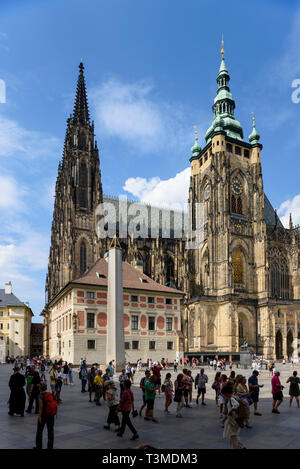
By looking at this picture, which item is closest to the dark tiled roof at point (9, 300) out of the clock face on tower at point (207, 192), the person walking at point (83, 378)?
the clock face on tower at point (207, 192)

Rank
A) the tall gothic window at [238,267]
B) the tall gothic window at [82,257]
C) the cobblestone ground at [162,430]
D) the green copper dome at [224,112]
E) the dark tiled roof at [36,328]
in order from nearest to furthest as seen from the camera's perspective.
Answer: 1. the cobblestone ground at [162,430]
2. the tall gothic window at [82,257]
3. the tall gothic window at [238,267]
4. the green copper dome at [224,112]
5. the dark tiled roof at [36,328]

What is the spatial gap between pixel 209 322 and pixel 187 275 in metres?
8.38

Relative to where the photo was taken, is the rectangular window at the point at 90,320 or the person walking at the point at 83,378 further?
the rectangular window at the point at 90,320

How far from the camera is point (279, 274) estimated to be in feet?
225

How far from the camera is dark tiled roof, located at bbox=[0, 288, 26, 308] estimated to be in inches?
3123

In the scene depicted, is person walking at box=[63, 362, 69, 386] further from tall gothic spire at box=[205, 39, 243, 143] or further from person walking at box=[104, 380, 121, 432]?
tall gothic spire at box=[205, 39, 243, 143]

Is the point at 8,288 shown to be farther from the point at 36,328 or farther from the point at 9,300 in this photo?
the point at 36,328

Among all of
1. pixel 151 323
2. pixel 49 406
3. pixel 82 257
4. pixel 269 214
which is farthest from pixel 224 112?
pixel 49 406

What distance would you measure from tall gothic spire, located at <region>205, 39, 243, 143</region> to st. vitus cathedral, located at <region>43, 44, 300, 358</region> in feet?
0.84

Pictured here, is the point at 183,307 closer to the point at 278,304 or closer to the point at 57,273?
the point at 278,304

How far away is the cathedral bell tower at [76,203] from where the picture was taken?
62781mm

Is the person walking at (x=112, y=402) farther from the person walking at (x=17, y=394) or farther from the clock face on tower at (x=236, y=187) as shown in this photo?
the clock face on tower at (x=236, y=187)

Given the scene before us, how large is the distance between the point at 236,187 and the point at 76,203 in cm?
2608

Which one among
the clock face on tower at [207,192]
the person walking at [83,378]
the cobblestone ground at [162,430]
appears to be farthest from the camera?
the clock face on tower at [207,192]
